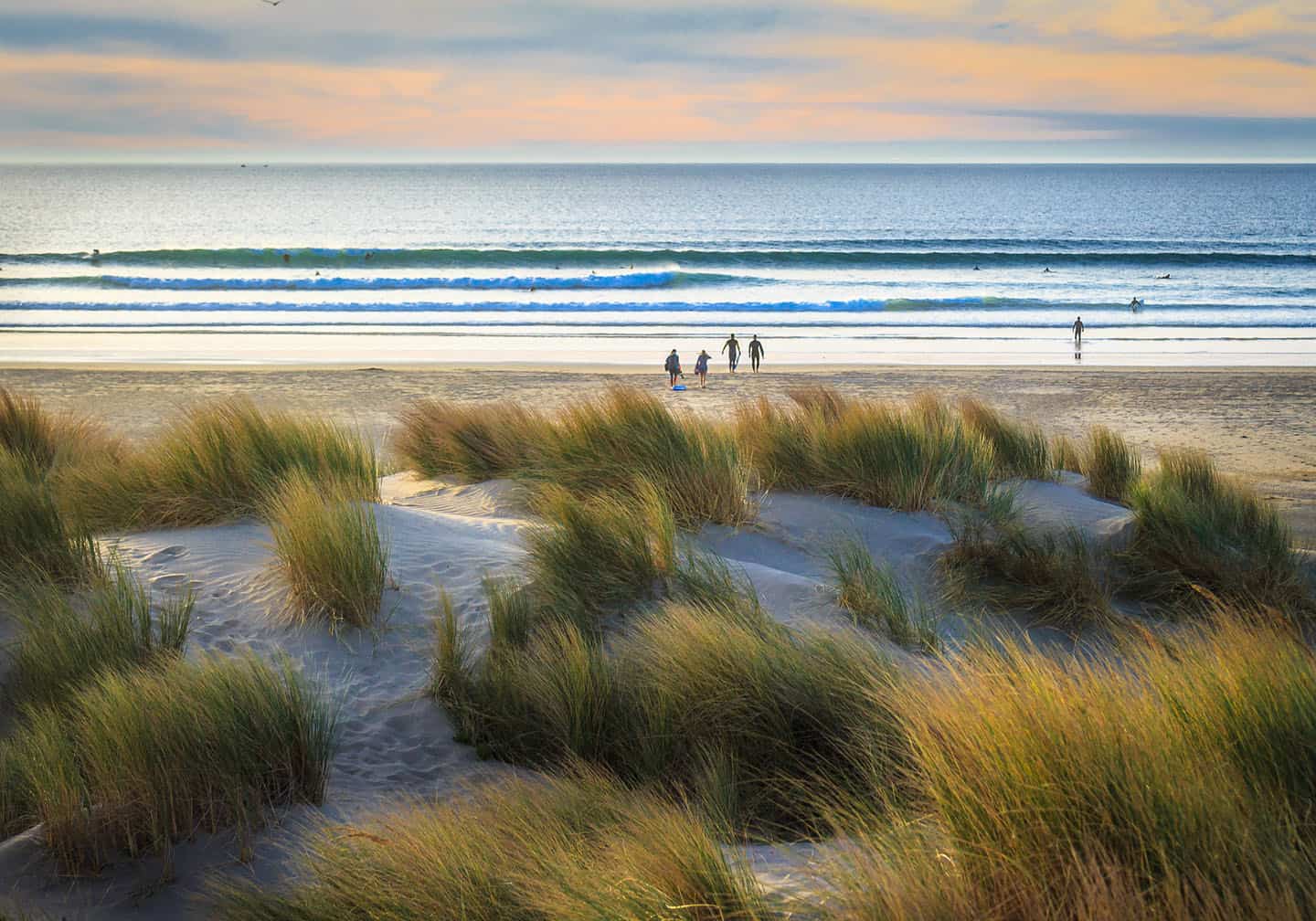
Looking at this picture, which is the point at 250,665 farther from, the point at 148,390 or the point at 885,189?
the point at 885,189

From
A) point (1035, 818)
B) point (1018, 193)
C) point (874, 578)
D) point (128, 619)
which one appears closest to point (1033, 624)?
point (874, 578)

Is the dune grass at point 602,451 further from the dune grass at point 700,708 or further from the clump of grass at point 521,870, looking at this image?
the clump of grass at point 521,870

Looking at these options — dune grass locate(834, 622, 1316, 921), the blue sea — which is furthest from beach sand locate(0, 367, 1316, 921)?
the blue sea

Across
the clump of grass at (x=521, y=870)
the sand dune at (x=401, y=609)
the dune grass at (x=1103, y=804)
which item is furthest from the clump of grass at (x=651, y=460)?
the dune grass at (x=1103, y=804)

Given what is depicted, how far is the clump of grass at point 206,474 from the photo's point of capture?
7.04 meters

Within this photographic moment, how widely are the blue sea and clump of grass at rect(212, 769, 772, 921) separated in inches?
848

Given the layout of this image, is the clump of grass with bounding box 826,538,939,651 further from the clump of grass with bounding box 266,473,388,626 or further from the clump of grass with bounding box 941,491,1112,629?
the clump of grass with bounding box 266,473,388,626

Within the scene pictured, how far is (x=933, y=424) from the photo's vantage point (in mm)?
9172

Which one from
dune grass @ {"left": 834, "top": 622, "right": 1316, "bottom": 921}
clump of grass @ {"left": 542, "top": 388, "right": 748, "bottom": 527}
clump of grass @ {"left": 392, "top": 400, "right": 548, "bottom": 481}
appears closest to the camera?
dune grass @ {"left": 834, "top": 622, "right": 1316, "bottom": 921}

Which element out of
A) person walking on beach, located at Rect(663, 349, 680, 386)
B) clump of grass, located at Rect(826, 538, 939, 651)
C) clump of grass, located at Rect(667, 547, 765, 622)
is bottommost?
clump of grass, located at Rect(826, 538, 939, 651)

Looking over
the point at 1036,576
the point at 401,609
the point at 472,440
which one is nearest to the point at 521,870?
the point at 401,609

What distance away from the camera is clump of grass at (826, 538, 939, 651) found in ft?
18.1

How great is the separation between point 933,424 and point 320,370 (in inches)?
639

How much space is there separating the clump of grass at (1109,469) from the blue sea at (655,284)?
579 inches
